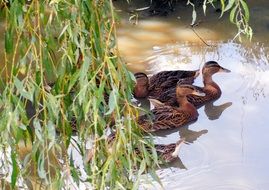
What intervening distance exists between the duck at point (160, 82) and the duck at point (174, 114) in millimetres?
192

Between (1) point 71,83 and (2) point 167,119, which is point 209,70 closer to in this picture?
(2) point 167,119

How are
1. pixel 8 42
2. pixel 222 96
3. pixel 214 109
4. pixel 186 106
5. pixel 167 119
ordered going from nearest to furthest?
pixel 8 42, pixel 167 119, pixel 186 106, pixel 214 109, pixel 222 96

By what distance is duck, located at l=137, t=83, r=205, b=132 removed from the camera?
4773 millimetres

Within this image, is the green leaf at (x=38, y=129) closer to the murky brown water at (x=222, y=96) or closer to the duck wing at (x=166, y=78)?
the murky brown water at (x=222, y=96)

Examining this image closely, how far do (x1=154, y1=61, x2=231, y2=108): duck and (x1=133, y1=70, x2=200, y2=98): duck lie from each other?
57mm

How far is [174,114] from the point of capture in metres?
4.87

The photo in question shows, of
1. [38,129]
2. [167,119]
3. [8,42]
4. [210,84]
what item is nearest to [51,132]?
[38,129]

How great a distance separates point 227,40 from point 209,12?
28.6 inches

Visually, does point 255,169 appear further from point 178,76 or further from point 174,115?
point 178,76

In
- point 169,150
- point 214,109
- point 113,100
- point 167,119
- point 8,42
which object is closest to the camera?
point 113,100

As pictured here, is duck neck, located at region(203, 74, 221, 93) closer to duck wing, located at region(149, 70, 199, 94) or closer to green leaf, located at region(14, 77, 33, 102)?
duck wing, located at region(149, 70, 199, 94)

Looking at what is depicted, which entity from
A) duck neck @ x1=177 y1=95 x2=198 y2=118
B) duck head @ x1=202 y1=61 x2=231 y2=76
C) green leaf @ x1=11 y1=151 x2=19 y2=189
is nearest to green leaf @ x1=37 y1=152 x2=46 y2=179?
green leaf @ x1=11 y1=151 x2=19 y2=189

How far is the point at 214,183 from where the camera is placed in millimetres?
4086

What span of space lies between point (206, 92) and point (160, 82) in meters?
0.39
